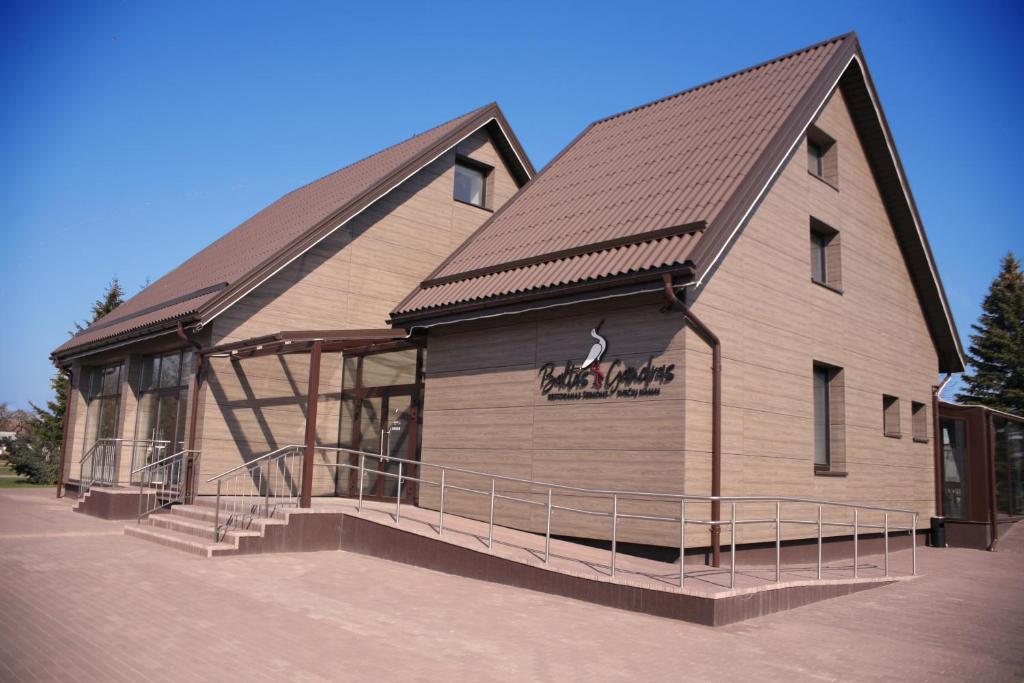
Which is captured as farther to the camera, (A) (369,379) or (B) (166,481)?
(A) (369,379)

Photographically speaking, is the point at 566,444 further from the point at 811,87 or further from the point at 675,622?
the point at 811,87

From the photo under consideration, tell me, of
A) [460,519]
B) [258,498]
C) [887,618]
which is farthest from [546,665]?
[258,498]

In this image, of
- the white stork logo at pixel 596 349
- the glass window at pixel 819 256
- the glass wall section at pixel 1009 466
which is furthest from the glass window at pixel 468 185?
the glass wall section at pixel 1009 466

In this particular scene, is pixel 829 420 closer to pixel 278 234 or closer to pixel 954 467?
pixel 954 467

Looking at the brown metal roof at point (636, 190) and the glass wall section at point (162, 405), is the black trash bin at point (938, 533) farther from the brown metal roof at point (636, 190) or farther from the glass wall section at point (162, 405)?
the glass wall section at point (162, 405)

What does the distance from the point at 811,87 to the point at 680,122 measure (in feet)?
8.62

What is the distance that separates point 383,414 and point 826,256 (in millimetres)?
8589

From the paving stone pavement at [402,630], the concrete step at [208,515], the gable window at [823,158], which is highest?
the gable window at [823,158]

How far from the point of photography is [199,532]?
12.5m

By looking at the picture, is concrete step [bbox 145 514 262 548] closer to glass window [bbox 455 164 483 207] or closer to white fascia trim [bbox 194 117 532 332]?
white fascia trim [bbox 194 117 532 332]

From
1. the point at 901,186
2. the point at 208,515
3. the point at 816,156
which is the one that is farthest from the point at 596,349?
the point at 901,186

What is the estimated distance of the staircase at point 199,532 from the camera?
1165 cm

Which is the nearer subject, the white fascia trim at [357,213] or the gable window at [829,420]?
the gable window at [829,420]

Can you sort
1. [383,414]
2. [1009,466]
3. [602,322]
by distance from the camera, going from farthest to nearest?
[1009,466]
[383,414]
[602,322]
